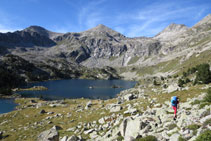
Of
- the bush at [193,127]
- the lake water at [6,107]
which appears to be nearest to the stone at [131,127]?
the bush at [193,127]

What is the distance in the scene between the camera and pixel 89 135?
66.0 ft

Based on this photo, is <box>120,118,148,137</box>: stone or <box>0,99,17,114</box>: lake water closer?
<box>120,118,148,137</box>: stone

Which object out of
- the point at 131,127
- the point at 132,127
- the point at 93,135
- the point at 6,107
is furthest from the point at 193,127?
the point at 6,107

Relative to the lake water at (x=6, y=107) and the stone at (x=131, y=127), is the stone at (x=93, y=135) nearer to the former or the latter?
the stone at (x=131, y=127)

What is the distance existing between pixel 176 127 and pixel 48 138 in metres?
17.3

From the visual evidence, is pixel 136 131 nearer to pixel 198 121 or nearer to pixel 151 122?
pixel 151 122

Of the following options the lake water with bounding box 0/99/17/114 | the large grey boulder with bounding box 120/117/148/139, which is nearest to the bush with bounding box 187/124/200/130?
the large grey boulder with bounding box 120/117/148/139

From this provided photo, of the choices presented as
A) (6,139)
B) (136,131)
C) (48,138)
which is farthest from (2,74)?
(136,131)

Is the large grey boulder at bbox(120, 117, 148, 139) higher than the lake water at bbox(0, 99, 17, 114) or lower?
higher

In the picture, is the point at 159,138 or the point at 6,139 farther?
the point at 6,139

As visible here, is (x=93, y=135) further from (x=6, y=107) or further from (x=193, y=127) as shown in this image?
(x=6, y=107)

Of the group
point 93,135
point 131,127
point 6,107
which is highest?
point 131,127

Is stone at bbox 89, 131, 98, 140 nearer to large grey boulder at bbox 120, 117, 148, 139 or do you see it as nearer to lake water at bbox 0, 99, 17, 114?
large grey boulder at bbox 120, 117, 148, 139

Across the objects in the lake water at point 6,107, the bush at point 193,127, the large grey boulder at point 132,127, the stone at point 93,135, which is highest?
Answer: the bush at point 193,127
